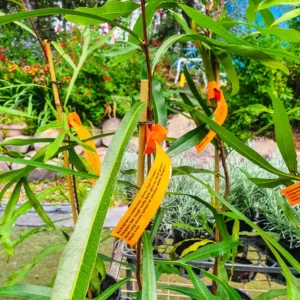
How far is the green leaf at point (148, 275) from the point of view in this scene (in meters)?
0.51

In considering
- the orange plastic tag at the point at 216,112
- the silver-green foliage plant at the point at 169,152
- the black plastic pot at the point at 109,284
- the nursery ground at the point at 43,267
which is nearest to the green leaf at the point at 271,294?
the silver-green foliage plant at the point at 169,152

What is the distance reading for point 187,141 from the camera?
Answer: 0.70 m

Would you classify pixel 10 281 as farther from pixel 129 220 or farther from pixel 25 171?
pixel 129 220

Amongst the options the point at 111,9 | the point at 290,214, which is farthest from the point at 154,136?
the point at 290,214

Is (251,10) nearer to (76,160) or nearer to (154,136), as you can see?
(154,136)

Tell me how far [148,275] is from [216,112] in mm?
326

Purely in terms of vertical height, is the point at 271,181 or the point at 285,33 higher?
the point at 285,33

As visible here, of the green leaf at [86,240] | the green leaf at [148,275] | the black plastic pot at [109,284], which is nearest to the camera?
the green leaf at [86,240]

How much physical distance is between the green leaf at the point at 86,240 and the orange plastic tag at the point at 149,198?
0.26 ft

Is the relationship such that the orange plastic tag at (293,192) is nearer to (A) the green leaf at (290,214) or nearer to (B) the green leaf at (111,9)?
(A) the green leaf at (290,214)

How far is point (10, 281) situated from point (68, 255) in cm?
52

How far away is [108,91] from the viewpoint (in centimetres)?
429

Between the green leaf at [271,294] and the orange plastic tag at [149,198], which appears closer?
the orange plastic tag at [149,198]

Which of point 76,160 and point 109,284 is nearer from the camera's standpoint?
point 76,160
